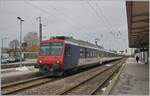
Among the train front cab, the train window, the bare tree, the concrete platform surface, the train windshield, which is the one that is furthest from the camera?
the bare tree

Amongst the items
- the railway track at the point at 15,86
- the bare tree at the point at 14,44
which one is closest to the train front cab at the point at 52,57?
the railway track at the point at 15,86

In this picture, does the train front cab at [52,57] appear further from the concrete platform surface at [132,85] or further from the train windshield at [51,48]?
the concrete platform surface at [132,85]

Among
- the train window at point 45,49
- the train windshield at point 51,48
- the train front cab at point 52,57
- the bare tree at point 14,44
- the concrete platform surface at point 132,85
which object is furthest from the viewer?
the bare tree at point 14,44

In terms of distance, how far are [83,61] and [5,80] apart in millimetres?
9451

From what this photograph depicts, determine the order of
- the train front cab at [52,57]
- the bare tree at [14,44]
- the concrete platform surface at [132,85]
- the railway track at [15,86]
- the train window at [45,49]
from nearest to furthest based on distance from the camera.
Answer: the concrete platform surface at [132,85] < the railway track at [15,86] < the train front cab at [52,57] < the train window at [45,49] < the bare tree at [14,44]

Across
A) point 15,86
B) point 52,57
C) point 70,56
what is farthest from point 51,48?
point 15,86

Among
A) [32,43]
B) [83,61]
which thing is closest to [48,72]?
[83,61]

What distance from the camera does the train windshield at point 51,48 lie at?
19469mm

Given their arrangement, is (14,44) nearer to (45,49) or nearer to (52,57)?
(45,49)

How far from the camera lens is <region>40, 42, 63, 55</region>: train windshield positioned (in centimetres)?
1947

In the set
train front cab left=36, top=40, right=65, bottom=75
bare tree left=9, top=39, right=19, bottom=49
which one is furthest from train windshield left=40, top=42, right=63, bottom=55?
bare tree left=9, top=39, right=19, bottom=49

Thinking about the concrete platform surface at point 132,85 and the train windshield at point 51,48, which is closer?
the concrete platform surface at point 132,85

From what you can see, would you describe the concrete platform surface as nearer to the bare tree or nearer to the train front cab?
the train front cab

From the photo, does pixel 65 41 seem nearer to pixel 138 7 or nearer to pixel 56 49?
pixel 56 49
